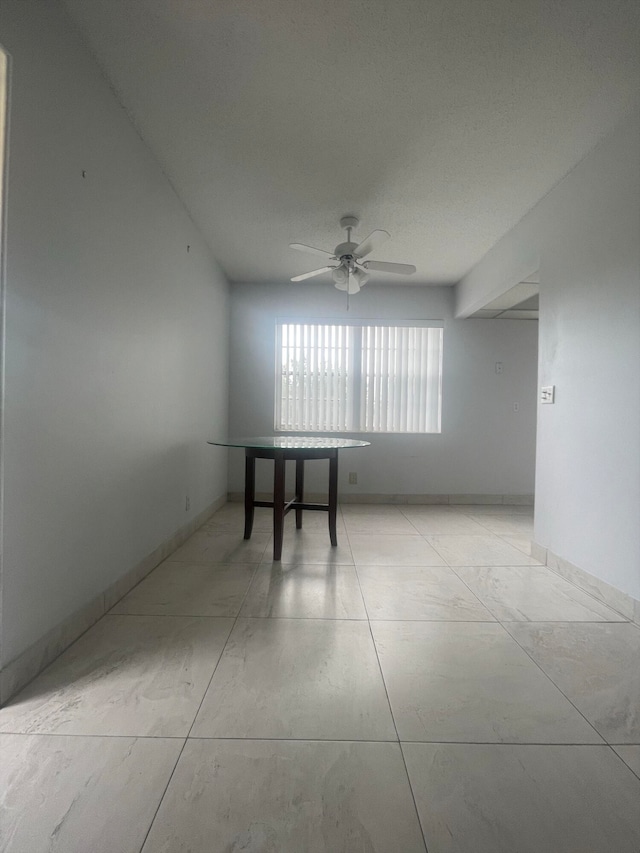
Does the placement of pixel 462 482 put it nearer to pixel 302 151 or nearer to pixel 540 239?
pixel 540 239

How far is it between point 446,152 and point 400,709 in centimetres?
277

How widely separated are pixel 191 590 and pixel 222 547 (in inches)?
31.1

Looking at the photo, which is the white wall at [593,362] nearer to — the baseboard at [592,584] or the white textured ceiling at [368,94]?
the baseboard at [592,584]

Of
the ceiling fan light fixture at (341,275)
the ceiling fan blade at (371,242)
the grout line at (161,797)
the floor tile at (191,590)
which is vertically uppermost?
the ceiling fan blade at (371,242)

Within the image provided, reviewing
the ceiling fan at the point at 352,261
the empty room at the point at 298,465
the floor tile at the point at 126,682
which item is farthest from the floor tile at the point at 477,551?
the ceiling fan at the point at 352,261

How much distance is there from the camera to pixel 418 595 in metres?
2.29

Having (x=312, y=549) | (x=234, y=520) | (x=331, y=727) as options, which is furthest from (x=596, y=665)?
(x=234, y=520)

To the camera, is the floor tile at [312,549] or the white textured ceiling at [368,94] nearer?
the white textured ceiling at [368,94]

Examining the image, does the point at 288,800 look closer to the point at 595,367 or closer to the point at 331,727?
the point at 331,727

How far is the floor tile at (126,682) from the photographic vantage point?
1.28 metres

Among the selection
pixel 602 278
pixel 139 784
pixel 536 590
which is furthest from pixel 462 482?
pixel 139 784

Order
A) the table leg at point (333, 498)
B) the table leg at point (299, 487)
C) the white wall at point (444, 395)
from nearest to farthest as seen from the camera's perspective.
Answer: the table leg at point (333, 498), the table leg at point (299, 487), the white wall at point (444, 395)

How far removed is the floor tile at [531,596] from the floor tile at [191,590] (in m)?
1.35

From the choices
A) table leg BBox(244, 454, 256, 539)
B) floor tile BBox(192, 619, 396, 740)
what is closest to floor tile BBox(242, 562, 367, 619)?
floor tile BBox(192, 619, 396, 740)
